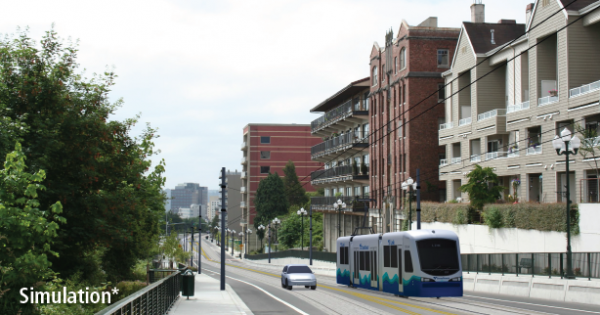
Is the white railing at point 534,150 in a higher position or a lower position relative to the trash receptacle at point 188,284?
higher

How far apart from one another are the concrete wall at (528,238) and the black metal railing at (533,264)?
14.6 ft

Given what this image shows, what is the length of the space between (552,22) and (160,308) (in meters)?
34.2

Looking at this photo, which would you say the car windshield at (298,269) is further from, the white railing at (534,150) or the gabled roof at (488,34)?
the gabled roof at (488,34)

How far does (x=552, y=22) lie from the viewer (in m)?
41.7

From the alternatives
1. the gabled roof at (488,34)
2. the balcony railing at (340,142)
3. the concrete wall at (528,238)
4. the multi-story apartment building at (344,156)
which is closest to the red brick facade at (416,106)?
the gabled roof at (488,34)

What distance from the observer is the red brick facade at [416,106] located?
58.5 m

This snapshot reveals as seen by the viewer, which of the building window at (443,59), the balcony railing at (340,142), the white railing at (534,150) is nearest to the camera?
the white railing at (534,150)

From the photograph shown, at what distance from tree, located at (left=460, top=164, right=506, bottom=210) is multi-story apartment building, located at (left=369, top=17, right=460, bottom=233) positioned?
11.0 meters

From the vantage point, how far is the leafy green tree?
1330 cm

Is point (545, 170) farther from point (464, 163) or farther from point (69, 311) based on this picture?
point (69, 311)

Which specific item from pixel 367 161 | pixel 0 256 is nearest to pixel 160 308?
pixel 0 256

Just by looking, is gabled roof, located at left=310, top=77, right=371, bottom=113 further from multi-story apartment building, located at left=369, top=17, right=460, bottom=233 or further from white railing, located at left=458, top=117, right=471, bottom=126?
white railing, located at left=458, top=117, right=471, bottom=126

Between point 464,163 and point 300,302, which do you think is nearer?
point 300,302

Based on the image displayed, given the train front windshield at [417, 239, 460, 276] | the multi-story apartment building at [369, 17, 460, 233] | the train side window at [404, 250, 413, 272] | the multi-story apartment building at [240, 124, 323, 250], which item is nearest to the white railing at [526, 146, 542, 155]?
the multi-story apartment building at [369, 17, 460, 233]
